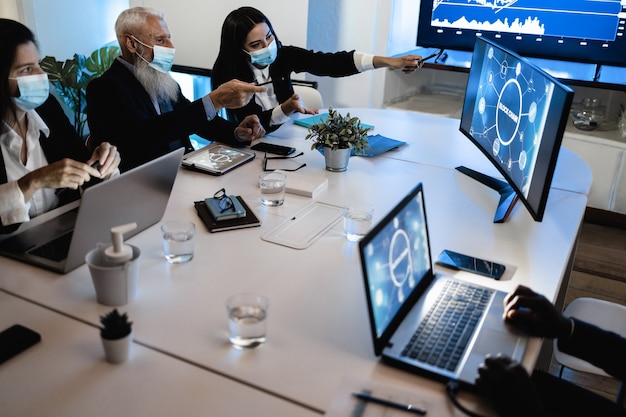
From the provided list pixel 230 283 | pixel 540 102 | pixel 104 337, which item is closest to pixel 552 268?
pixel 540 102

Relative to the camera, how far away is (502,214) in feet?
6.45

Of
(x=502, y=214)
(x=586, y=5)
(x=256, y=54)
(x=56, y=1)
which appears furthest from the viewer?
(x=56, y=1)

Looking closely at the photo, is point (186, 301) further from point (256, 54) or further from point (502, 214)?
point (256, 54)

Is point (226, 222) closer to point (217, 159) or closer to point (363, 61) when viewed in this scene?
point (217, 159)

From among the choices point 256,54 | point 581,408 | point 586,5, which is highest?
point 586,5

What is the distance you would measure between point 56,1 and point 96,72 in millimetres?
485

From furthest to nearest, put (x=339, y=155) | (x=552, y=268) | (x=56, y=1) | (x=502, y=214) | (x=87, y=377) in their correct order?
(x=56, y=1)
(x=339, y=155)
(x=502, y=214)
(x=552, y=268)
(x=87, y=377)

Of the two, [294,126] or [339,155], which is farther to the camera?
[294,126]

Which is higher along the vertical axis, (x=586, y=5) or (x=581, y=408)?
(x=586, y=5)

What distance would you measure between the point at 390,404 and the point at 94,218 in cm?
81

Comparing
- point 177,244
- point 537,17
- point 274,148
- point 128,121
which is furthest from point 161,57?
point 537,17

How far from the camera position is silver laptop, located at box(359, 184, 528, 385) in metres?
1.23

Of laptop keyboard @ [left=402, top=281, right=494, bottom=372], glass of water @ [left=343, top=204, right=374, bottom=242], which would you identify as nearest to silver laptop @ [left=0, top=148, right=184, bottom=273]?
glass of water @ [left=343, top=204, right=374, bottom=242]

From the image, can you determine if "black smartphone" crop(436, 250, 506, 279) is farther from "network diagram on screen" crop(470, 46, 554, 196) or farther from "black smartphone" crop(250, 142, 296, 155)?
"black smartphone" crop(250, 142, 296, 155)
